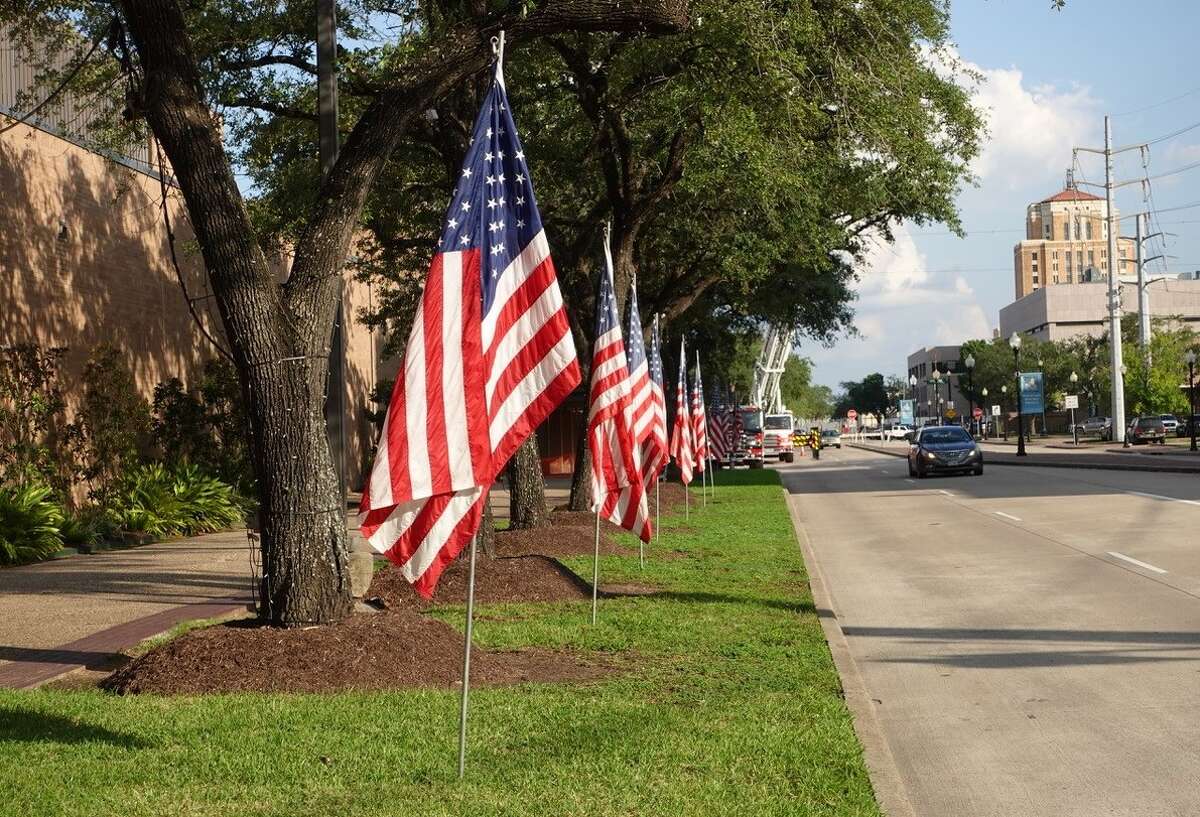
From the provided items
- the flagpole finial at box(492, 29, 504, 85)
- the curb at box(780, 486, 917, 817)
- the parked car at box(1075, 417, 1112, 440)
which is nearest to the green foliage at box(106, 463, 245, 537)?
the curb at box(780, 486, 917, 817)

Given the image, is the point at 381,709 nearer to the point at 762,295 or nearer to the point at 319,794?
the point at 319,794

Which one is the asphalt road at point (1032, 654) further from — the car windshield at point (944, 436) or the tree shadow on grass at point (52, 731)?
the car windshield at point (944, 436)

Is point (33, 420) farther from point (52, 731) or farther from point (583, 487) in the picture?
point (52, 731)

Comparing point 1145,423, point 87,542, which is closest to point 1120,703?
point 87,542

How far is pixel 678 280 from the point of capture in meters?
30.2

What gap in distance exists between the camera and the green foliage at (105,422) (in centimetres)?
2316

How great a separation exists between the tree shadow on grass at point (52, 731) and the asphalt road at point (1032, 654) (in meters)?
4.02

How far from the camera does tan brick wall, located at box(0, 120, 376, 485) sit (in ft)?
72.6

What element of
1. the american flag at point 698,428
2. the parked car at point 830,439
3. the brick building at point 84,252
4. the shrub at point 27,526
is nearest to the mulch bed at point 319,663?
the shrub at point 27,526

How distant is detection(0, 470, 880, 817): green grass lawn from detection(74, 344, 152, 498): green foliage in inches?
605

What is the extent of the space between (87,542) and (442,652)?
13.3m

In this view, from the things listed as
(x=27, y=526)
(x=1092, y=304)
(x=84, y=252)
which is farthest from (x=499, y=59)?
(x=1092, y=304)

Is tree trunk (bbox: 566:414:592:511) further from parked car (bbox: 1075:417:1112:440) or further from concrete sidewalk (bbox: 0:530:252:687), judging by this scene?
parked car (bbox: 1075:417:1112:440)

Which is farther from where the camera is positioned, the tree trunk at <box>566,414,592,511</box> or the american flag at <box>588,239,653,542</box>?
the tree trunk at <box>566,414,592,511</box>
